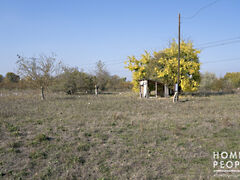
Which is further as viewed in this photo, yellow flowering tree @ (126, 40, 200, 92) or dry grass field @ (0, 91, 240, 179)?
yellow flowering tree @ (126, 40, 200, 92)

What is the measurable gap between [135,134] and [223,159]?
9.67 ft

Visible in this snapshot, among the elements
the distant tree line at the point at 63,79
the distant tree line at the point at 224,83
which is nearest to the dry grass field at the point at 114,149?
the distant tree line at the point at 63,79

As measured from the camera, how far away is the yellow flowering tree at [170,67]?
79.8 ft

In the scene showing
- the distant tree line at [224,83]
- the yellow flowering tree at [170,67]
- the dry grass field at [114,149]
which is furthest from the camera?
the distant tree line at [224,83]

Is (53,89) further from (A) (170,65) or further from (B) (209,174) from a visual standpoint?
(B) (209,174)

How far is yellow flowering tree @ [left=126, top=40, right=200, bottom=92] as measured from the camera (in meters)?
24.3

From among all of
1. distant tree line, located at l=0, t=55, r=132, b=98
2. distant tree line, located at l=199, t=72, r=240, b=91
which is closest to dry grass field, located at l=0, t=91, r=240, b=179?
distant tree line, located at l=0, t=55, r=132, b=98

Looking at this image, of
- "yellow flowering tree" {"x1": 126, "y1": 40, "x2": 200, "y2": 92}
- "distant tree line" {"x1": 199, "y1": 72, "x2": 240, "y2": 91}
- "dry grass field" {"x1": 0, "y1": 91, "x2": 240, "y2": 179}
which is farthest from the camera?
"distant tree line" {"x1": 199, "y1": 72, "x2": 240, "y2": 91}

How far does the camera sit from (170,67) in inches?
980

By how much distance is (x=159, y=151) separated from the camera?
552cm

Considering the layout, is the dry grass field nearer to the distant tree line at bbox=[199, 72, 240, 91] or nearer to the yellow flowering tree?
the yellow flowering tree

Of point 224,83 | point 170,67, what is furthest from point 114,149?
point 224,83

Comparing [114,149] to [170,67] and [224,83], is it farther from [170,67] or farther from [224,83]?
[224,83]

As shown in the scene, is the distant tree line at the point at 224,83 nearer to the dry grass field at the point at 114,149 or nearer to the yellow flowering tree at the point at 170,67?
the yellow flowering tree at the point at 170,67
